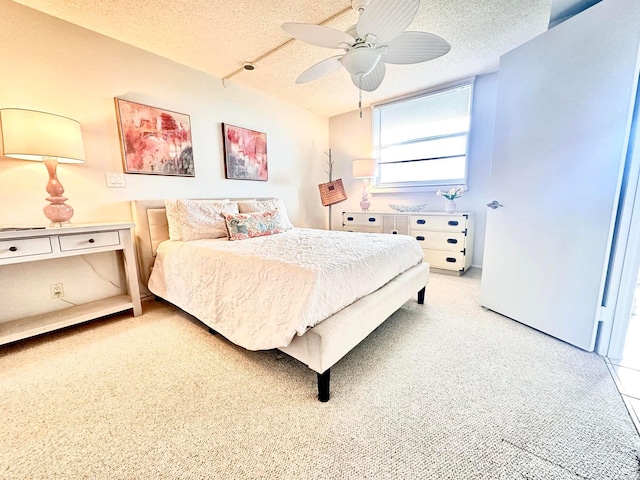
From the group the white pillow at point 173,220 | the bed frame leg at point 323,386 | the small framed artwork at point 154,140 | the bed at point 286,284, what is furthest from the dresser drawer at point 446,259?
the small framed artwork at point 154,140

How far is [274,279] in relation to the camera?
1.34 metres

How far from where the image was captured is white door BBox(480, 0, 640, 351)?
144 cm

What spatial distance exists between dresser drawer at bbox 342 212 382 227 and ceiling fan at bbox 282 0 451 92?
2212mm

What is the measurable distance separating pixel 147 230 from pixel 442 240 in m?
3.32

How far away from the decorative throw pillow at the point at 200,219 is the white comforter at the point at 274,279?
0.17 meters

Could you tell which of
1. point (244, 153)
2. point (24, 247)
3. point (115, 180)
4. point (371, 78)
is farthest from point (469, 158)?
point (24, 247)

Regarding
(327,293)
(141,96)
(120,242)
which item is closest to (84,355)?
(120,242)

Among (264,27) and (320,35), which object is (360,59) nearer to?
(320,35)

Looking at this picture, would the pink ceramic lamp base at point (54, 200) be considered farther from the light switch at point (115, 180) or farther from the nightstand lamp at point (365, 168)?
the nightstand lamp at point (365, 168)

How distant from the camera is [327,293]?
127 cm

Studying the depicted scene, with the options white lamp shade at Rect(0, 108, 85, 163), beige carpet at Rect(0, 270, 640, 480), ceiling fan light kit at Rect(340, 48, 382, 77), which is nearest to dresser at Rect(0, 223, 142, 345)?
beige carpet at Rect(0, 270, 640, 480)

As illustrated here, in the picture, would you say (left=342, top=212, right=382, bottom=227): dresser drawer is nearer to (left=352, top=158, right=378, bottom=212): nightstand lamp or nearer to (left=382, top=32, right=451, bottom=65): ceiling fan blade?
(left=352, top=158, right=378, bottom=212): nightstand lamp

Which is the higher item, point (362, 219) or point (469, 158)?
point (469, 158)

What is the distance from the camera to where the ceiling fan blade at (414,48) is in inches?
59.6
